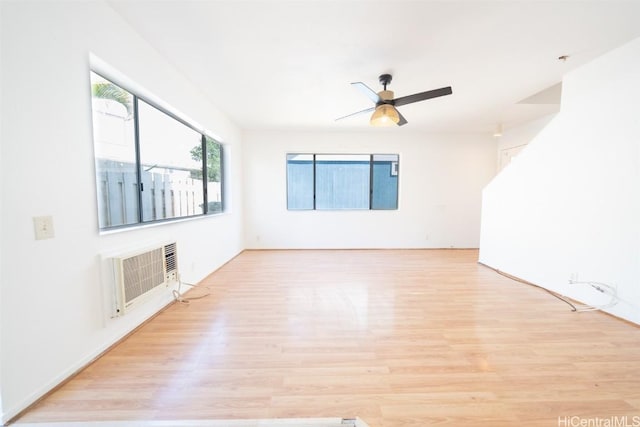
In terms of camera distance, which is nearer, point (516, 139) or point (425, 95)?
point (425, 95)

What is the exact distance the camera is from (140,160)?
2.27m

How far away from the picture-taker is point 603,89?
7.77 feet

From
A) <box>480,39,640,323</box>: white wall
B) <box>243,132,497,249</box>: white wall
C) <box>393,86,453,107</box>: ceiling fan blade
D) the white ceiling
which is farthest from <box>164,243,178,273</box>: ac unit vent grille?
<box>480,39,640,323</box>: white wall

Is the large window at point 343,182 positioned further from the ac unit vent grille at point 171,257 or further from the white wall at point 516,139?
the ac unit vent grille at point 171,257

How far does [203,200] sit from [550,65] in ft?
15.3

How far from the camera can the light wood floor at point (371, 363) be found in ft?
4.14

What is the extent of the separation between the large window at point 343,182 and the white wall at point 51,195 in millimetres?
3550

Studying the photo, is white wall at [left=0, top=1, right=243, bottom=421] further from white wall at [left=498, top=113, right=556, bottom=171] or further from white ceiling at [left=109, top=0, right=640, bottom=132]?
white wall at [left=498, top=113, right=556, bottom=171]

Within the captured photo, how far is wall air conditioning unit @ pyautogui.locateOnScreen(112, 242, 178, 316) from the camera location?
1754 millimetres

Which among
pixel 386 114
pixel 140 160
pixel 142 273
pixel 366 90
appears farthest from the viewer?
pixel 386 114

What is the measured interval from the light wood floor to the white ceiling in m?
2.56

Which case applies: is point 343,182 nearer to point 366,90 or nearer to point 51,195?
point 366,90

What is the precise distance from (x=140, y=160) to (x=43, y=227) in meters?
1.13

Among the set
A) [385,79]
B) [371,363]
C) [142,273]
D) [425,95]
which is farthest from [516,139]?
[142,273]
